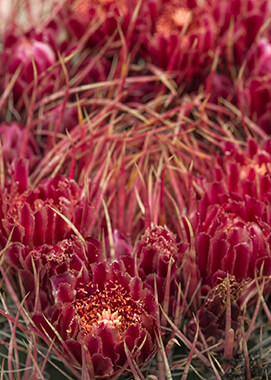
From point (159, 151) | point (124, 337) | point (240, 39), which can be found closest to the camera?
point (124, 337)

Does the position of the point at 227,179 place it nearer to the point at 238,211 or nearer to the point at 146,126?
the point at 238,211

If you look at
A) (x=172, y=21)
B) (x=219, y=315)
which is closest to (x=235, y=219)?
(x=219, y=315)

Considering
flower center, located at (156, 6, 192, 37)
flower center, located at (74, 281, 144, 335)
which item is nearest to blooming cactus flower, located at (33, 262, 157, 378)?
flower center, located at (74, 281, 144, 335)

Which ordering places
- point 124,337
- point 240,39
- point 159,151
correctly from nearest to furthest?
point 124,337, point 159,151, point 240,39

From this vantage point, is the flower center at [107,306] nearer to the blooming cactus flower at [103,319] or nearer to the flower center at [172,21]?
the blooming cactus flower at [103,319]

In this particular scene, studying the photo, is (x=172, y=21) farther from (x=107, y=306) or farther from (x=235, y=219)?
(x=107, y=306)

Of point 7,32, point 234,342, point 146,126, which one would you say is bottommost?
point 234,342

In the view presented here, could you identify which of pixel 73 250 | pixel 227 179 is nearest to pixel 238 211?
pixel 227 179
